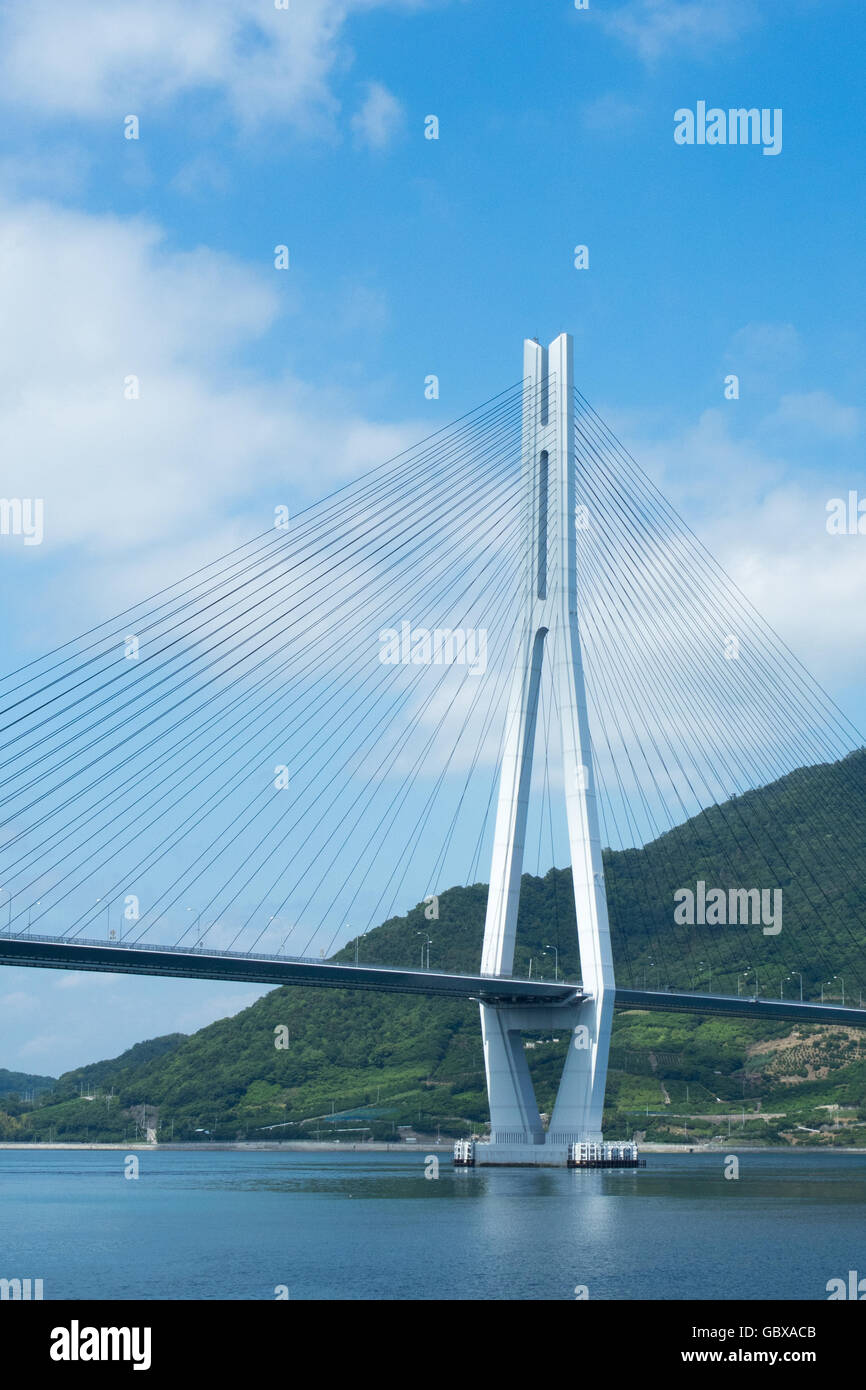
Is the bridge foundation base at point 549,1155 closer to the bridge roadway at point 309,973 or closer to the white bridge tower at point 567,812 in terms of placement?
the white bridge tower at point 567,812

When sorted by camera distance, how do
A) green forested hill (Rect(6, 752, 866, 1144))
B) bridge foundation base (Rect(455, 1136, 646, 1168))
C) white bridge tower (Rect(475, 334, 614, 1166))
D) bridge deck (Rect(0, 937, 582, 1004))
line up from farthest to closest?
green forested hill (Rect(6, 752, 866, 1144))
bridge foundation base (Rect(455, 1136, 646, 1168))
white bridge tower (Rect(475, 334, 614, 1166))
bridge deck (Rect(0, 937, 582, 1004))

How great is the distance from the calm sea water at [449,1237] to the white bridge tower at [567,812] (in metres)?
2.07

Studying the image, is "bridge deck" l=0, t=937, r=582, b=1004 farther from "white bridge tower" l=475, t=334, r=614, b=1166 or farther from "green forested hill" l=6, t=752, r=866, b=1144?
"green forested hill" l=6, t=752, r=866, b=1144

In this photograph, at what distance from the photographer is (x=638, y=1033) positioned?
118 metres

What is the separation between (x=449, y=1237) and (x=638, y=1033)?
8801 cm

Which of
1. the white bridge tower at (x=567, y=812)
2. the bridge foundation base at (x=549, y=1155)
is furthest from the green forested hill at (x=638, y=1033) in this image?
the white bridge tower at (x=567, y=812)

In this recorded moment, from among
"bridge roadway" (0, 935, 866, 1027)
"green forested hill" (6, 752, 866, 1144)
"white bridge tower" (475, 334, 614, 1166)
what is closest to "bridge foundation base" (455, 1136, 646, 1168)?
"white bridge tower" (475, 334, 614, 1166)

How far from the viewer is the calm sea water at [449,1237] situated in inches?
1029

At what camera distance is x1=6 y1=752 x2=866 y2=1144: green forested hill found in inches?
4018

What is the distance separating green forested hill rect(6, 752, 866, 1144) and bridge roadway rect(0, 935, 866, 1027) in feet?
131

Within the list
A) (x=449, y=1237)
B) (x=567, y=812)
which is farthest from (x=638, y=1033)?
(x=449, y=1237)
